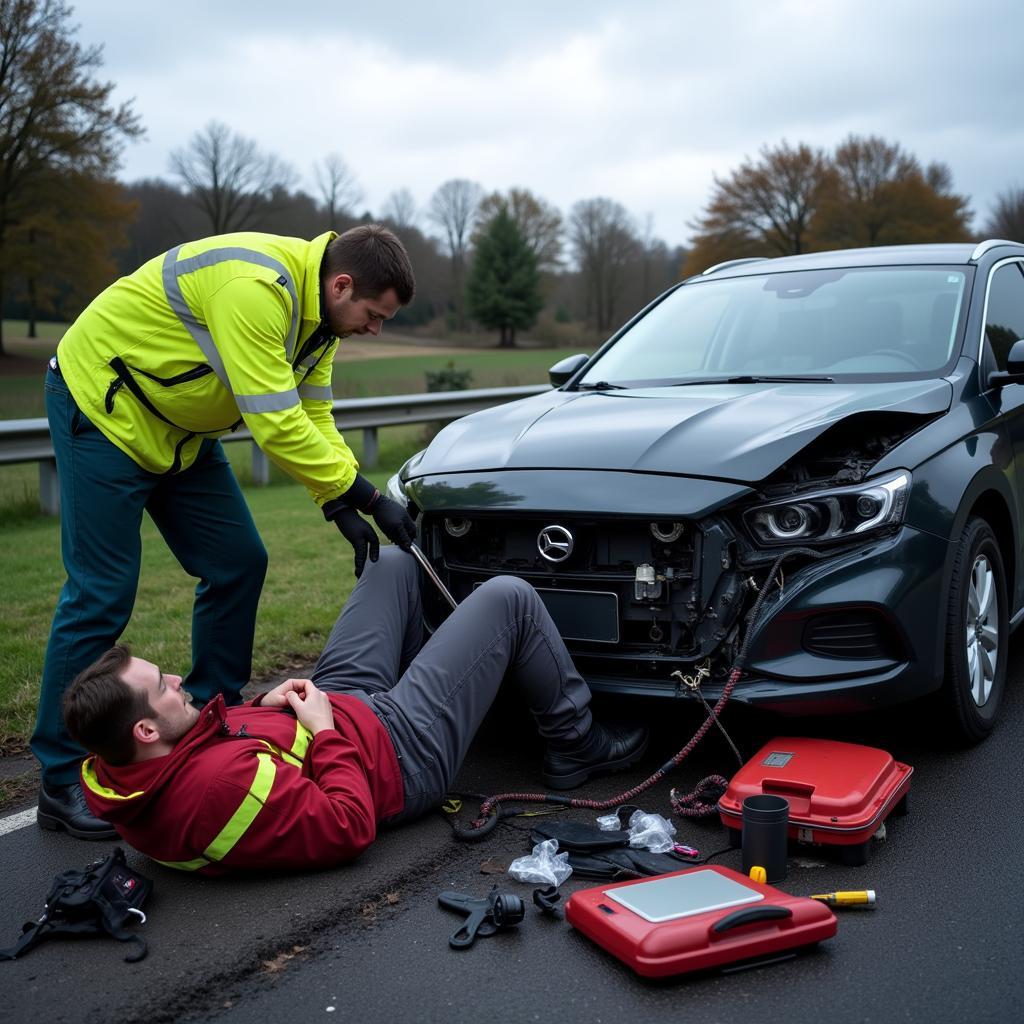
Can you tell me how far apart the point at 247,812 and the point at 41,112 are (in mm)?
45893

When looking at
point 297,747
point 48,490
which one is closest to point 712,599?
point 297,747

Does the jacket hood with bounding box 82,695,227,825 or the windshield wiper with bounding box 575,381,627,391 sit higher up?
the windshield wiper with bounding box 575,381,627,391

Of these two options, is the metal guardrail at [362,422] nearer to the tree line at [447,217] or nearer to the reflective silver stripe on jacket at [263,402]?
the reflective silver stripe on jacket at [263,402]

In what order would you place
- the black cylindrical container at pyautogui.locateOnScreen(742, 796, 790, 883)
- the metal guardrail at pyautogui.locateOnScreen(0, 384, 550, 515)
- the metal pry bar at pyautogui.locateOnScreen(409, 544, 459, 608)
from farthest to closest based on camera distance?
the metal guardrail at pyautogui.locateOnScreen(0, 384, 550, 515) → the metal pry bar at pyautogui.locateOnScreen(409, 544, 459, 608) → the black cylindrical container at pyautogui.locateOnScreen(742, 796, 790, 883)

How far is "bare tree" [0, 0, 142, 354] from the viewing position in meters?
41.8

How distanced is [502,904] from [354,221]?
2795 inches

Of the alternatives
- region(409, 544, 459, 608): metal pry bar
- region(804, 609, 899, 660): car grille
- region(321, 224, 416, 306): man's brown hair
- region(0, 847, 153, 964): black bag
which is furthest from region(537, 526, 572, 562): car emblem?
region(0, 847, 153, 964): black bag

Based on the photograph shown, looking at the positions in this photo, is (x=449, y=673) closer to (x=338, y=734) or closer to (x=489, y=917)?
(x=338, y=734)

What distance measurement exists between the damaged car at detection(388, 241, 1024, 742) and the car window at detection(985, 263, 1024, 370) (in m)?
0.03

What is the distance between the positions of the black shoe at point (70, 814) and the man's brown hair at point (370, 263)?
1.89m

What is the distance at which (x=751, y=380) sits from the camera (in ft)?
15.5

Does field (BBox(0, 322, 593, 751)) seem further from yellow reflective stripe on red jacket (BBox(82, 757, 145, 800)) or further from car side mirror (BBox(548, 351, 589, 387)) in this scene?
car side mirror (BBox(548, 351, 589, 387))

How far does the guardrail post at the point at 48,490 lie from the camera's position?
1012cm

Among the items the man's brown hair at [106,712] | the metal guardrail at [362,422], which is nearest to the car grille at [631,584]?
the man's brown hair at [106,712]
